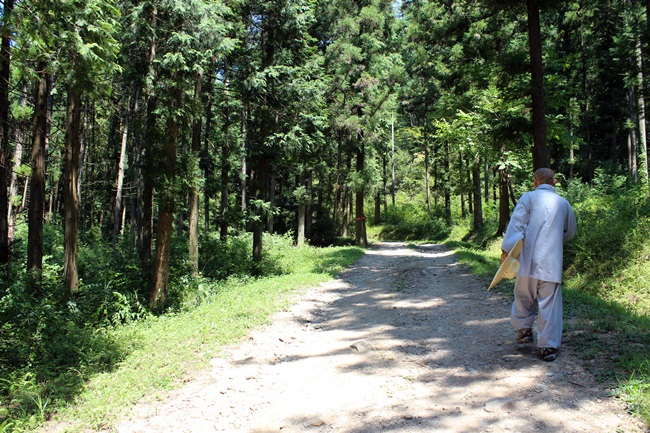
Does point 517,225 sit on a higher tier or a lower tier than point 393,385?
higher

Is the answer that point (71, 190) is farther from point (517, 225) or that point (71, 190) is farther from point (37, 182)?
point (517, 225)

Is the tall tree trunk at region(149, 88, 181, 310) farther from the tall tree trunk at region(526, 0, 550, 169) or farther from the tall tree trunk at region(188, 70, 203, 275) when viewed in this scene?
the tall tree trunk at region(526, 0, 550, 169)

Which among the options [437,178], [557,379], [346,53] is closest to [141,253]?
[557,379]

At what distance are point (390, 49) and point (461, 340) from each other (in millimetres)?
21675

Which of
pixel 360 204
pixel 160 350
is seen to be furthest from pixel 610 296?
pixel 360 204

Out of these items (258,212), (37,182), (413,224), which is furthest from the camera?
(413,224)

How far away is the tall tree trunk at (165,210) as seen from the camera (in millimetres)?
9656

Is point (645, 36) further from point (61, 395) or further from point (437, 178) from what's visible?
point (437, 178)

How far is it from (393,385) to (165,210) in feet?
24.3

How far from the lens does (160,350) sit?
5871 mm

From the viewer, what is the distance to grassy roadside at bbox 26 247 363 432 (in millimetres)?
4215

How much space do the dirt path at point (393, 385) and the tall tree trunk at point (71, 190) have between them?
5.13 m

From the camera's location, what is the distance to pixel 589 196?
42.1ft

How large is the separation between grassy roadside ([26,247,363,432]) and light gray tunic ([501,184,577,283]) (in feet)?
13.4
